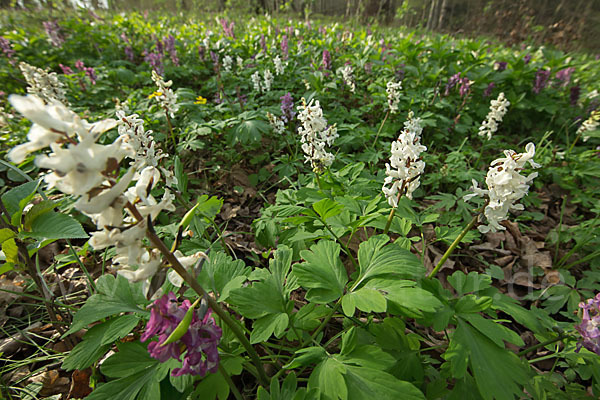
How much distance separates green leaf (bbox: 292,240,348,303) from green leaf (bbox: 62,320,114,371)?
3.04ft

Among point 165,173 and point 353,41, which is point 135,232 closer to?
point 165,173

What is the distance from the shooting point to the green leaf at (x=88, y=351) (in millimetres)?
1213

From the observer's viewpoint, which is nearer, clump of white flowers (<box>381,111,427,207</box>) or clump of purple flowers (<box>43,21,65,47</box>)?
clump of white flowers (<box>381,111,427,207</box>)

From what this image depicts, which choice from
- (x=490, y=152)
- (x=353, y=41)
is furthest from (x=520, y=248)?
(x=353, y=41)

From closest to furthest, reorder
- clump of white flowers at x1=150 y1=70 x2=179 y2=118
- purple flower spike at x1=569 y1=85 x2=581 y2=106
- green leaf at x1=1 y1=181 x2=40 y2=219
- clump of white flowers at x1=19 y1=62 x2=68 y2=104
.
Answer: green leaf at x1=1 y1=181 x2=40 y2=219
clump of white flowers at x1=150 y1=70 x2=179 y2=118
clump of white flowers at x1=19 y1=62 x2=68 y2=104
purple flower spike at x1=569 y1=85 x2=581 y2=106

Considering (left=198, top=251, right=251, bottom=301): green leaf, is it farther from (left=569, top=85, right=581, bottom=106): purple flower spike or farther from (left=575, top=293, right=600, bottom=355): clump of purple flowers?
(left=569, top=85, right=581, bottom=106): purple flower spike

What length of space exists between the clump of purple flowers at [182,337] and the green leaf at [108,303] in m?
0.45

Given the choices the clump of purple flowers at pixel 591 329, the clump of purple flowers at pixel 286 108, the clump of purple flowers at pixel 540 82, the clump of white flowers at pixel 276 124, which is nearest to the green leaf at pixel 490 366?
the clump of purple flowers at pixel 591 329

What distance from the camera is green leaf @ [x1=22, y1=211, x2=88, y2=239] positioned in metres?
1.29

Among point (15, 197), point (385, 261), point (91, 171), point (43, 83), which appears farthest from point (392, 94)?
Result: point (43, 83)

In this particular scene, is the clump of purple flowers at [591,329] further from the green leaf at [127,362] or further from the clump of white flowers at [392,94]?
the clump of white flowers at [392,94]

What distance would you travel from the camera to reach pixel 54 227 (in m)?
1.34

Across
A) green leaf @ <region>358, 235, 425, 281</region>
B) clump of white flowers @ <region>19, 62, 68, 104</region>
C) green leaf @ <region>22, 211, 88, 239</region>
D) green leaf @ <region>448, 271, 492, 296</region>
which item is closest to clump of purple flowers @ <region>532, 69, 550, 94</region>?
green leaf @ <region>448, 271, 492, 296</region>

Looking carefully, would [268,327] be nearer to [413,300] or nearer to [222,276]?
[222,276]
